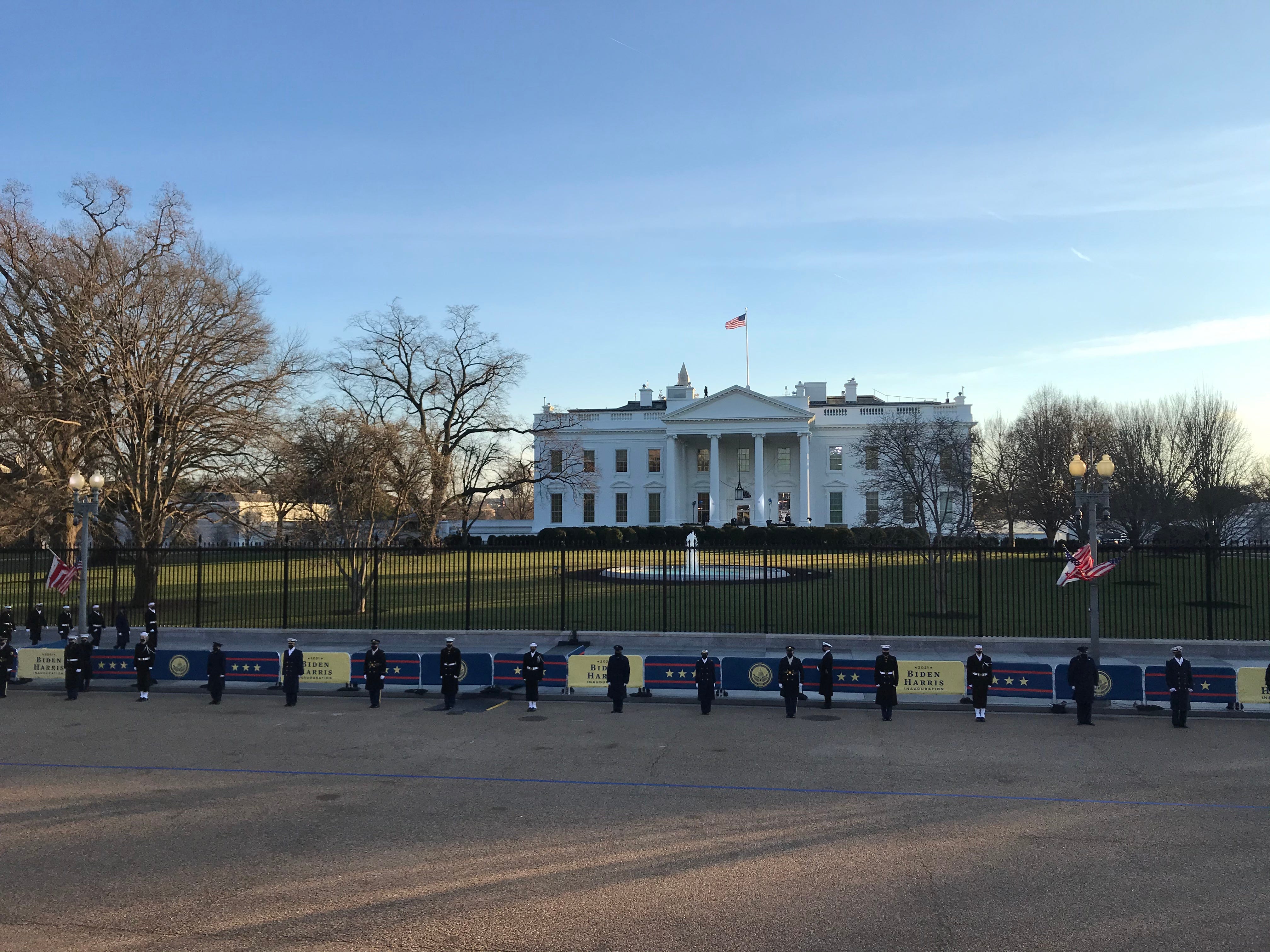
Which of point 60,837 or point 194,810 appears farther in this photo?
point 194,810

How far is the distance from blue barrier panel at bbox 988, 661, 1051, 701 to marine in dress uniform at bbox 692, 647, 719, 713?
16.7 feet

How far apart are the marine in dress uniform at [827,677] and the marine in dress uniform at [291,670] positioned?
31.3 ft

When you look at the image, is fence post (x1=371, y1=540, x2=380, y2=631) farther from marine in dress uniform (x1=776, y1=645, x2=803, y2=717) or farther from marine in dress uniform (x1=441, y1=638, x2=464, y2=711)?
marine in dress uniform (x1=776, y1=645, x2=803, y2=717)

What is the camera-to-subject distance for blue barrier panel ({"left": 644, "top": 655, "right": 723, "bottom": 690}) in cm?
1717

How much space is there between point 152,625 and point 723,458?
6187 cm

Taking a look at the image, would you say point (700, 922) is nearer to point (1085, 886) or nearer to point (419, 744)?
point (1085, 886)

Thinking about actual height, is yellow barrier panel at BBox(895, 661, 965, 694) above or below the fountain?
below

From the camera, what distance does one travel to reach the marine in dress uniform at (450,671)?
16.0 meters

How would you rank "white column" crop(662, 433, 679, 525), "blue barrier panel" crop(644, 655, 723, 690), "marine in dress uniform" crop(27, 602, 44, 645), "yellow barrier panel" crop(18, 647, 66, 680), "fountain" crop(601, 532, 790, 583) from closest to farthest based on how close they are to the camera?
1. "blue barrier panel" crop(644, 655, 723, 690)
2. "yellow barrier panel" crop(18, 647, 66, 680)
3. "marine in dress uniform" crop(27, 602, 44, 645)
4. "fountain" crop(601, 532, 790, 583)
5. "white column" crop(662, 433, 679, 525)

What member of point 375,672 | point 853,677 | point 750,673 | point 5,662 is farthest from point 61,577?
point 853,677

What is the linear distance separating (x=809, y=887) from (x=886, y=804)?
2.90m

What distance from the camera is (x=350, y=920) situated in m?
6.95


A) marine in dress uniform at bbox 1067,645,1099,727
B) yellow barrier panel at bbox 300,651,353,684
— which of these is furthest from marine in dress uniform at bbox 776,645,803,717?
yellow barrier panel at bbox 300,651,353,684

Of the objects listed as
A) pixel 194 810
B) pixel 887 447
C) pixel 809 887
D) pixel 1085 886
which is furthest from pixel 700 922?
pixel 887 447
